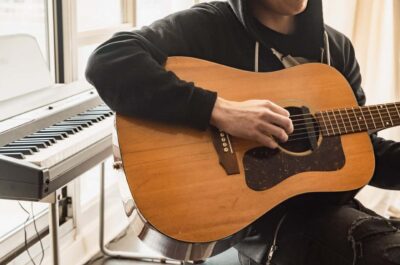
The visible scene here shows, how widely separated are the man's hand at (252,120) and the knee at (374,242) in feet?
0.87

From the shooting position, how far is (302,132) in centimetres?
125

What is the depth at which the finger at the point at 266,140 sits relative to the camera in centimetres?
118

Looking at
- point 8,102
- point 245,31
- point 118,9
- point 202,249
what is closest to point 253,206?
point 202,249

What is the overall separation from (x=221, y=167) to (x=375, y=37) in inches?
61.4

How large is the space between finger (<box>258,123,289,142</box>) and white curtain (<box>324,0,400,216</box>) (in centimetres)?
136

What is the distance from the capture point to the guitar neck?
1295mm

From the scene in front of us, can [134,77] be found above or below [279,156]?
above

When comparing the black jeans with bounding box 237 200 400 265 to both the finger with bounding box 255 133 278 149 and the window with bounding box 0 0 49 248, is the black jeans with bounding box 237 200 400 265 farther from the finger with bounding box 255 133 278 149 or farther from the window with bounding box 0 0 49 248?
the window with bounding box 0 0 49 248

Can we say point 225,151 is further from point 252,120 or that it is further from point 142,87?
point 142,87

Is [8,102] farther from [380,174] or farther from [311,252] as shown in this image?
[380,174]

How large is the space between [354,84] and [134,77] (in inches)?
26.8

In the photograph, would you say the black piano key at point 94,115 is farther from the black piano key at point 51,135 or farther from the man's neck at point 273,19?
the man's neck at point 273,19

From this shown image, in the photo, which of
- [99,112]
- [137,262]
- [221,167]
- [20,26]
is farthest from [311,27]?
[137,262]

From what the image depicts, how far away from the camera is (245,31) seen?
136 centimetres
